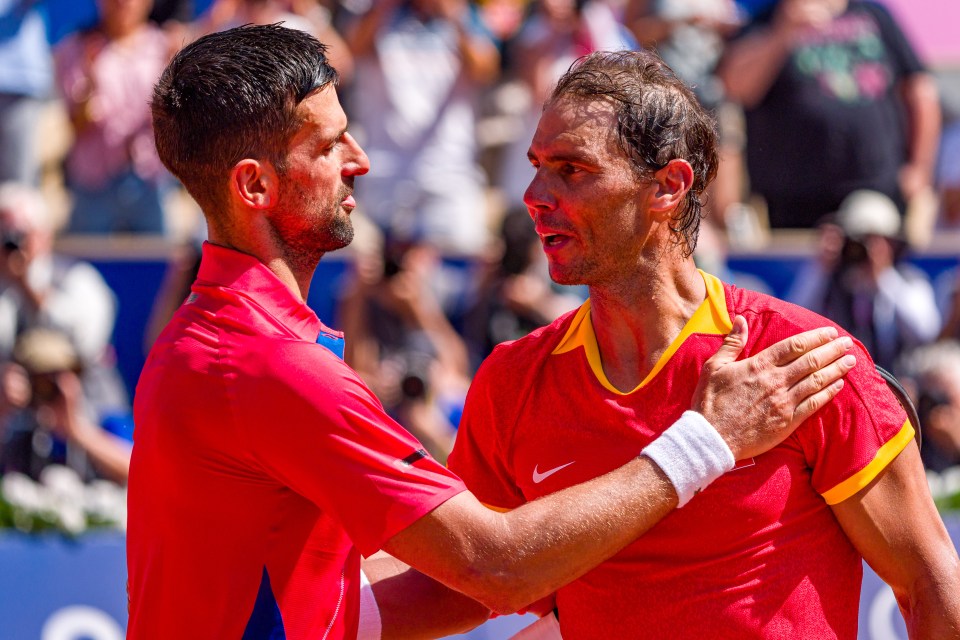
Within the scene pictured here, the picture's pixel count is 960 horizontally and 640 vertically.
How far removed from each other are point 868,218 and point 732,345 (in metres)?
4.29

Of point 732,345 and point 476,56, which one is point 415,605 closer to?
point 732,345

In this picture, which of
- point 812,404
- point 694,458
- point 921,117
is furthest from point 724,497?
point 921,117

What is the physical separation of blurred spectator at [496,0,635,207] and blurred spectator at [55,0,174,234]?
6.64ft

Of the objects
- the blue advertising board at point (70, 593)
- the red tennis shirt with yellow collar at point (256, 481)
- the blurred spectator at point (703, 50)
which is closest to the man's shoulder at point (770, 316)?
the red tennis shirt with yellow collar at point (256, 481)

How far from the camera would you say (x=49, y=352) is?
6613mm

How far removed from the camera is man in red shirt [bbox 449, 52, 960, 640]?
112 inches

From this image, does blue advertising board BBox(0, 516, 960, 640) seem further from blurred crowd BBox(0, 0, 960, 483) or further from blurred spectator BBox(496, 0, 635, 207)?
blurred spectator BBox(496, 0, 635, 207)

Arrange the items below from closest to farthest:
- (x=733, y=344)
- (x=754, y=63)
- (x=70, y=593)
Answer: (x=733, y=344), (x=70, y=593), (x=754, y=63)

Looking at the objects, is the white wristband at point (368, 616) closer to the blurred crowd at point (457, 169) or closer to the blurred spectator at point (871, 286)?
the blurred crowd at point (457, 169)

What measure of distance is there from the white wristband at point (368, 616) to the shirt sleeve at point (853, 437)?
1.08m

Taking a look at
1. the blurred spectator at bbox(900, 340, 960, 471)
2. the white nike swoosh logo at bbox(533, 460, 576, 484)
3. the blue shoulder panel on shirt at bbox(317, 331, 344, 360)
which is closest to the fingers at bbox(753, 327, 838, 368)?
the white nike swoosh logo at bbox(533, 460, 576, 484)

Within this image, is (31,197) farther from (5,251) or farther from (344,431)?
(344,431)

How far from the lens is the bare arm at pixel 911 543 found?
2.81m

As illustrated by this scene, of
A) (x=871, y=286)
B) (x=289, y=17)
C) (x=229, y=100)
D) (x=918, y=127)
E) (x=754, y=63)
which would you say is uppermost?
(x=229, y=100)
